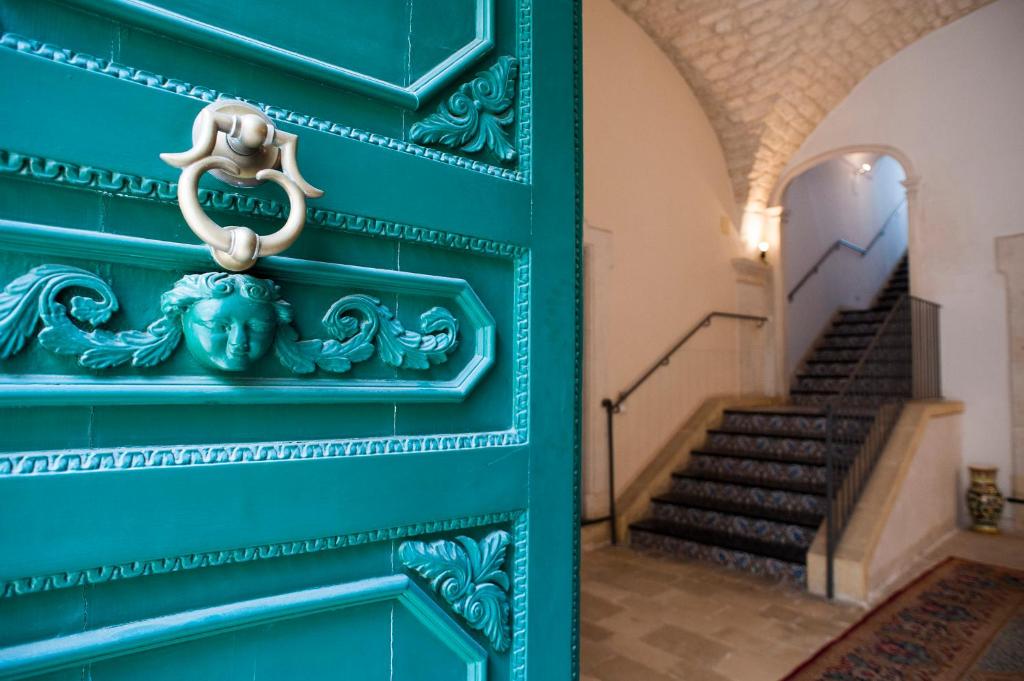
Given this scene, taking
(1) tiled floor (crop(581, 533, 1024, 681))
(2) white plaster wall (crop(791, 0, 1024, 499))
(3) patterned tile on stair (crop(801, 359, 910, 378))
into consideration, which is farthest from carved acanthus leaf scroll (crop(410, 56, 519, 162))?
(2) white plaster wall (crop(791, 0, 1024, 499))

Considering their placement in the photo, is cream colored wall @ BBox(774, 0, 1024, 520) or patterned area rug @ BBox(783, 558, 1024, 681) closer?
patterned area rug @ BBox(783, 558, 1024, 681)

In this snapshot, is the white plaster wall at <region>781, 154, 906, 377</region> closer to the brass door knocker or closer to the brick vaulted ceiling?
the brick vaulted ceiling

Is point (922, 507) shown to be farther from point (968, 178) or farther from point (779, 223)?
point (779, 223)

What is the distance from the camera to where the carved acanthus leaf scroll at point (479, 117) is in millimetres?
855

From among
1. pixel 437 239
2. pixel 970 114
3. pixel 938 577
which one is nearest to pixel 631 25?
pixel 970 114

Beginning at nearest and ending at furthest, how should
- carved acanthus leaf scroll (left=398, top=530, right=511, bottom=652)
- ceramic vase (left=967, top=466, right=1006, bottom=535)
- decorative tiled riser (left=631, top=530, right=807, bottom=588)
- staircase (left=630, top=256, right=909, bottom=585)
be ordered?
carved acanthus leaf scroll (left=398, top=530, right=511, bottom=652)
decorative tiled riser (left=631, top=530, right=807, bottom=588)
staircase (left=630, top=256, right=909, bottom=585)
ceramic vase (left=967, top=466, right=1006, bottom=535)

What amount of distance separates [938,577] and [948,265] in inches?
138

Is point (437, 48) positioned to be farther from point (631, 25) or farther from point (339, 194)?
point (631, 25)

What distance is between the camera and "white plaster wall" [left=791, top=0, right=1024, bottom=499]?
573 centimetres

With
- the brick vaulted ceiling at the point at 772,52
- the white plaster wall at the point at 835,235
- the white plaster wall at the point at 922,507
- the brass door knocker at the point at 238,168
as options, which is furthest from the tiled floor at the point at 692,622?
the brick vaulted ceiling at the point at 772,52

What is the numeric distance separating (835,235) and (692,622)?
7.58 meters

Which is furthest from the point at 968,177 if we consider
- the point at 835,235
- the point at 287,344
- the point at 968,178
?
the point at 287,344

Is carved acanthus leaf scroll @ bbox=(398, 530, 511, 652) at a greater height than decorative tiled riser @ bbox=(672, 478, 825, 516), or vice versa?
carved acanthus leaf scroll @ bbox=(398, 530, 511, 652)

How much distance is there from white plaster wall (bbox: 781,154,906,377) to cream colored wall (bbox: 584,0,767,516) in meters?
1.50
